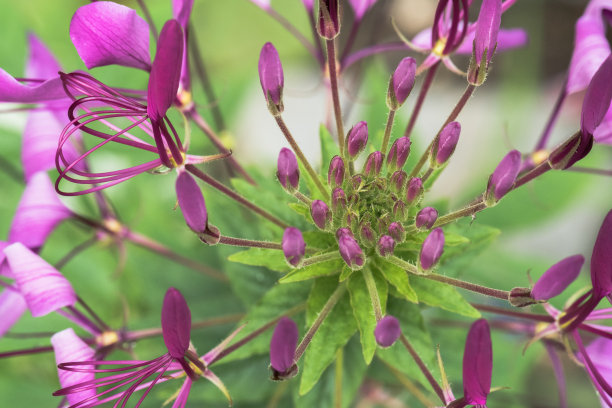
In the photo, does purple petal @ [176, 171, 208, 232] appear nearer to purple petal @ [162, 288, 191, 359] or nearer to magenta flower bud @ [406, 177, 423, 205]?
purple petal @ [162, 288, 191, 359]

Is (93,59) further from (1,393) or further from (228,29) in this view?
(228,29)

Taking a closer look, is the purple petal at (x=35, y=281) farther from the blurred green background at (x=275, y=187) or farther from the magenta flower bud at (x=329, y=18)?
the magenta flower bud at (x=329, y=18)

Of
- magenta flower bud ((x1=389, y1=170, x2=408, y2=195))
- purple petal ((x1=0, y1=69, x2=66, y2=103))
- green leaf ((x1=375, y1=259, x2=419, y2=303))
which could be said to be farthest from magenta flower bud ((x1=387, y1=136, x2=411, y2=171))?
purple petal ((x1=0, y1=69, x2=66, y2=103))

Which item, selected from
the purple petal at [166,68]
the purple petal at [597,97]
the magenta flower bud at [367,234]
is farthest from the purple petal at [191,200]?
the purple petal at [597,97]

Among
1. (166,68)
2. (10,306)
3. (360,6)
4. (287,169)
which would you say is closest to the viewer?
(166,68)

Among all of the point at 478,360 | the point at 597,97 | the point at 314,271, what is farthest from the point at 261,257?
the point at 597,97

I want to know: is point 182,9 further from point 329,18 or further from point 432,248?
point 432,248
